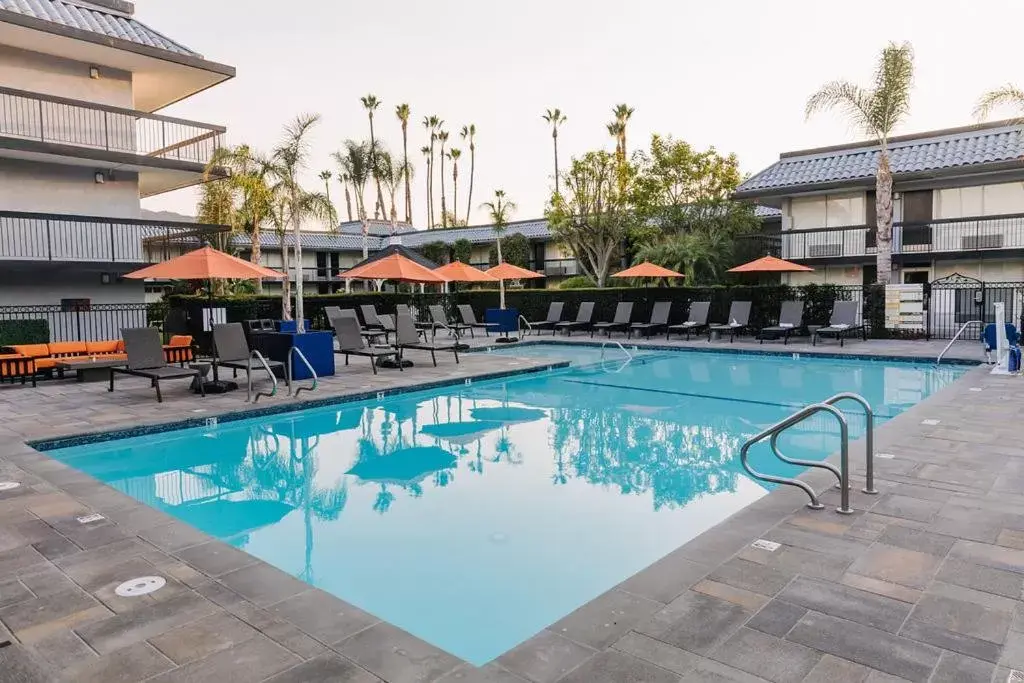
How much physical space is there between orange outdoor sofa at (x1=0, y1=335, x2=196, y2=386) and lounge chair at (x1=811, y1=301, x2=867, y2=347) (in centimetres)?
1345

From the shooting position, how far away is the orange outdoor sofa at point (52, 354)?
11.0 m

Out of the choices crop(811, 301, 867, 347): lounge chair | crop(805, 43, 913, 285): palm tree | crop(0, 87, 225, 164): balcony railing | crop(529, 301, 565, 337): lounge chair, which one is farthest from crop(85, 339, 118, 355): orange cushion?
crop(805, 43, 913, 285): palm tree

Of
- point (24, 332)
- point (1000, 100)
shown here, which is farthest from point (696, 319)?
point (24, 332)

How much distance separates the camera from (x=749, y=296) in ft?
61.6

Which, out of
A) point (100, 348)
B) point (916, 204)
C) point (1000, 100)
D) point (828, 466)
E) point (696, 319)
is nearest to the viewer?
point (828, 466)

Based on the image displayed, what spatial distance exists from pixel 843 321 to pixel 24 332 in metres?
17.9

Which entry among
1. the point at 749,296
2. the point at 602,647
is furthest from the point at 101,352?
the point at 749,296

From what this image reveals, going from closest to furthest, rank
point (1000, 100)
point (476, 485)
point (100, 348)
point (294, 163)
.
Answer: point (476, 485) → point (100, 348) → point (1000, 100) → point (294, 163)

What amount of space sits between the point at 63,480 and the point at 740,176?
24.1 meters

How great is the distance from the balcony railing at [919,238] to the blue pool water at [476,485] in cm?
1201

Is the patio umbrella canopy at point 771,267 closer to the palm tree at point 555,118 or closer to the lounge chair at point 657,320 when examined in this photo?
the lounge chair at point 657,320

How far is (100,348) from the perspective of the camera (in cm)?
1253

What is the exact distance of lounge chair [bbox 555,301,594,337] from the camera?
20.1 meters

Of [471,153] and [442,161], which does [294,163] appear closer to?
[442,161]
